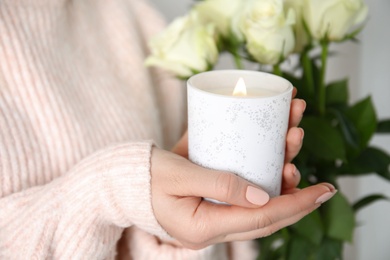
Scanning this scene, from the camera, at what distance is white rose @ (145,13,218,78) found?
601 mm

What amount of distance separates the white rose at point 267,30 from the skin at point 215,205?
5.1 inches

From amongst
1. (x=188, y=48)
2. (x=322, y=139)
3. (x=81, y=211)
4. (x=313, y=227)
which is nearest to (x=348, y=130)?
(x=322, y=139)

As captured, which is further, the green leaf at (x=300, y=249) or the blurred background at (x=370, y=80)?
the blurred background at (x=370, y=80)

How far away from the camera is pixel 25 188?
588mm

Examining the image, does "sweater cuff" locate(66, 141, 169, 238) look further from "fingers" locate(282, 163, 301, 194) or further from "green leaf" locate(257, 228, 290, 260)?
"green leaf" locate(257, 228, 290, 260)

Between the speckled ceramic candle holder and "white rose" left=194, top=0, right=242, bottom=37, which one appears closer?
the speckled ceramic candle holder

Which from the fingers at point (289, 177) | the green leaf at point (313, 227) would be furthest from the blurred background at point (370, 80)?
the fingers at point (289, 177)

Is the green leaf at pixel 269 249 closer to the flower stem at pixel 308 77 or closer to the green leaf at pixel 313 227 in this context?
the green leaf at pixel 313 227

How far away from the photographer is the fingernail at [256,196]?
40cm

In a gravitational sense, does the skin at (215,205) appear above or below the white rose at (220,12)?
below

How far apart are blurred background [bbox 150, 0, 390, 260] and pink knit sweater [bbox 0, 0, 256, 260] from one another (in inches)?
9.9

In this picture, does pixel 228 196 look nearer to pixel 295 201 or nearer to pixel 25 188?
pixel 295 201

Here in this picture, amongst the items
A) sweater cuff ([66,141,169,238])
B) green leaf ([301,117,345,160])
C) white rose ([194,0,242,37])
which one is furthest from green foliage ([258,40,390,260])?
sweater cuff ([66,141,169,238])

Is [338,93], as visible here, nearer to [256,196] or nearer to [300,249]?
[300,249]
